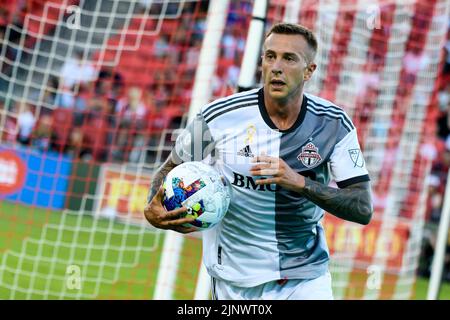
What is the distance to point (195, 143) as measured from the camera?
4820mm

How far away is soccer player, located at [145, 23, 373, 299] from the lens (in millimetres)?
4574

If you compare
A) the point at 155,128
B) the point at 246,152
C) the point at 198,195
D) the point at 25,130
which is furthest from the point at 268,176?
the point at 25,130

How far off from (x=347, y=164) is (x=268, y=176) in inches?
16.5

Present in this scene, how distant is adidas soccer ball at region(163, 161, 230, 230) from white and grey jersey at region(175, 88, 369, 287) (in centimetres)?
19

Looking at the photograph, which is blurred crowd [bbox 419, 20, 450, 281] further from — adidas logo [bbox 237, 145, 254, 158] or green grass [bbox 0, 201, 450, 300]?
adidas logo [bbox 237, 145, 254, 158]

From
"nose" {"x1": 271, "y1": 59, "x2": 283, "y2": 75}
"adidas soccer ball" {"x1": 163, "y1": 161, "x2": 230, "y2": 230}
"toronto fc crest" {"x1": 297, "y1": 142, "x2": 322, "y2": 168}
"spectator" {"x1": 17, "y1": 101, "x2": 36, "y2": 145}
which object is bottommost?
"spectator" {"x1": 17, "y1": 101, "x2": 36, "y2": 145}

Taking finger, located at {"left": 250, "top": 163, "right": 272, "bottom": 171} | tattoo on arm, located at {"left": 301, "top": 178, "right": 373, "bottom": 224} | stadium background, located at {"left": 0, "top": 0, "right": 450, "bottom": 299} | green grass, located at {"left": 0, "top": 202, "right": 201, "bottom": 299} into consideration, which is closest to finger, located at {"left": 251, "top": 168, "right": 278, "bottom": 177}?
finger, located at {"left": 250, "top": 163, "right": 272, "bottom": 171}

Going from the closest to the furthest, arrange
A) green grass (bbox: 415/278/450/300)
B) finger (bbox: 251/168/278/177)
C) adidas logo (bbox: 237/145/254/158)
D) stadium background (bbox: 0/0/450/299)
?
1. finger (bbox: 251/168/278/177)
2. adidas logo (bbox: 237/145/254/158)
3. stadium background (bbox: 0/0/450/299)
4. green grass (bbox: 415/278/450/300)

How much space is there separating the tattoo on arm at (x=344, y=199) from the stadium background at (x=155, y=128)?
8.52 feet

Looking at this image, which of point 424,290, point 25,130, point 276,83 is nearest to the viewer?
point 276,83

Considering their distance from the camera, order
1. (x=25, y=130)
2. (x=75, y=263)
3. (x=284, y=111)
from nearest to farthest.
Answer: (x=284, y=111)
(x=75, y=263)
(x=25, y=130)

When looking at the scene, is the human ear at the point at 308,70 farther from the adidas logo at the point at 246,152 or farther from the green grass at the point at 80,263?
the green grass at the point at 80,263

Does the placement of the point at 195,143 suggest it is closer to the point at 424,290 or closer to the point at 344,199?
the point at 344,199
